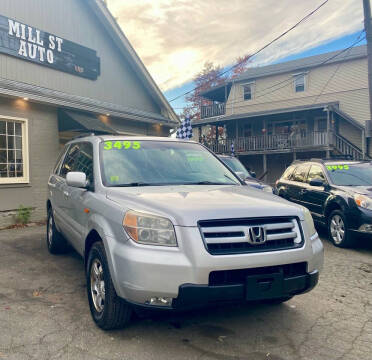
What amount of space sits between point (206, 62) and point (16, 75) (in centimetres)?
3258

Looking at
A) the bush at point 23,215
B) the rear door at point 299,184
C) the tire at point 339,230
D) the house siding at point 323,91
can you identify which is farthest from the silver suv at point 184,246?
the house siding at point 323,91

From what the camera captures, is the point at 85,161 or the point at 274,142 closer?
the point at 85,161

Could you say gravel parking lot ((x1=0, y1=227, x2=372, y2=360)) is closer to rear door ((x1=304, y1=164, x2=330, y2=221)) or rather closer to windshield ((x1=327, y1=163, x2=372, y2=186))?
rear door ((x1=304, y1=164, x2=330, y2=221))

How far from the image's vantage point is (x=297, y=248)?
2.91 m

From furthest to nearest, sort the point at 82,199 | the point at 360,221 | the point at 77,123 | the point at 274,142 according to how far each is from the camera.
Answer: the point at 274,142 → the point at 77,123 → the point at 360,221 → the point at 82,199

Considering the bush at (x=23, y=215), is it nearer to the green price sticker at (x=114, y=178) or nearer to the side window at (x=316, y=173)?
the green price sticker at (x=114, y=178)

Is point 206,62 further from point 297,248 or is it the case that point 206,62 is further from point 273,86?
point 297,248

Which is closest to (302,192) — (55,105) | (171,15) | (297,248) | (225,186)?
(225,186)

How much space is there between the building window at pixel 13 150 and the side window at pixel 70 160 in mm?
4346

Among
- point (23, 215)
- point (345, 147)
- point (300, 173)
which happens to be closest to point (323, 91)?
point (345, 147)

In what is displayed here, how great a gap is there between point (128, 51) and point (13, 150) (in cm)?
585

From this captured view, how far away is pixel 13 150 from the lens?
9.16 meters

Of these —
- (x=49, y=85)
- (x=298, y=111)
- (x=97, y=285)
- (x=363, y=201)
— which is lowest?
(x=97, y=285)

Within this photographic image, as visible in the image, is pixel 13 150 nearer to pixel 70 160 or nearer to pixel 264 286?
pixel 70 160
